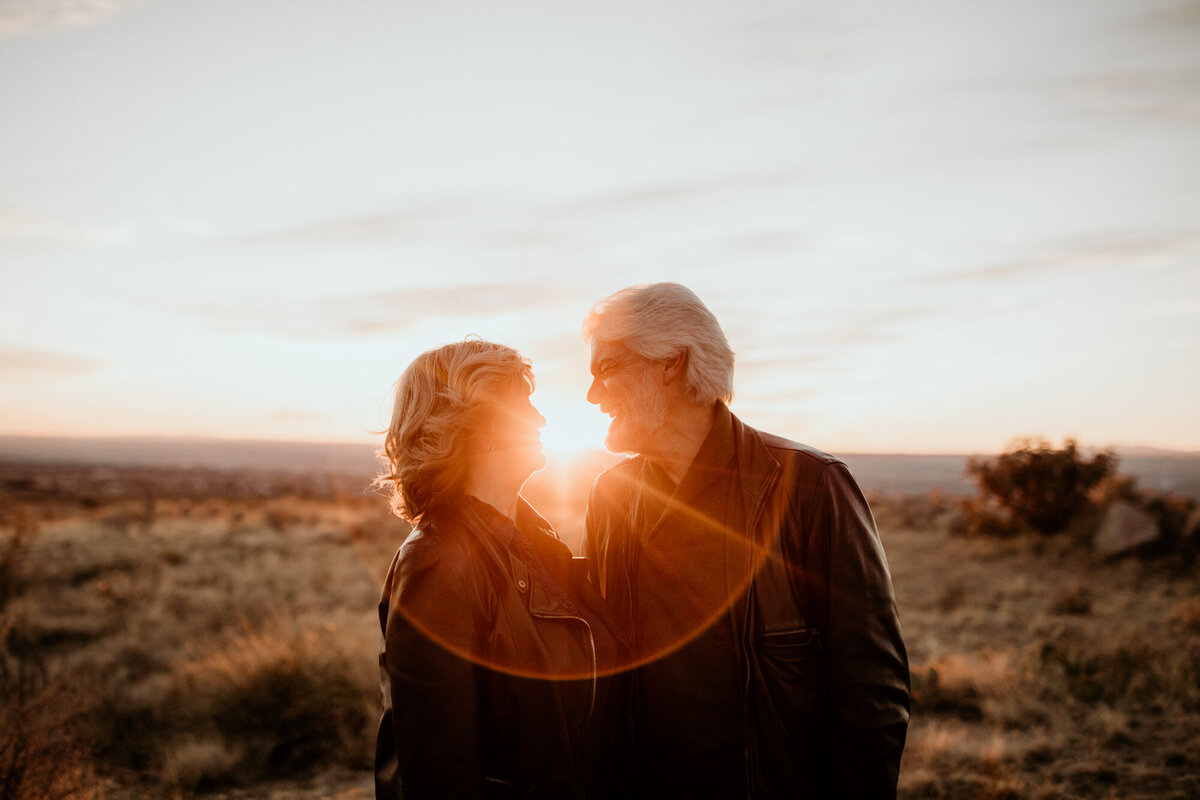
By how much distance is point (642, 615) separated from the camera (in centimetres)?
275

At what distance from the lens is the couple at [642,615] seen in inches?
84.4

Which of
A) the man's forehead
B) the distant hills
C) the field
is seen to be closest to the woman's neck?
the man's forehead

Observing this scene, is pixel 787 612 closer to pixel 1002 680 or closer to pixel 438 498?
pixel 438 498

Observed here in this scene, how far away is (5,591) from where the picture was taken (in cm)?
1010

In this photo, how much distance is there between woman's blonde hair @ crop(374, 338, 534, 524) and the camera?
2408 millimetres

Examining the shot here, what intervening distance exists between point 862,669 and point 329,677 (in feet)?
17.5

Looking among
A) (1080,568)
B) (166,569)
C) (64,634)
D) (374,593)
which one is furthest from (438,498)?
(1080,568)

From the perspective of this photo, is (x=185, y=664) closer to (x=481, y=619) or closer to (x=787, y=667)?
(x=481, y=619)

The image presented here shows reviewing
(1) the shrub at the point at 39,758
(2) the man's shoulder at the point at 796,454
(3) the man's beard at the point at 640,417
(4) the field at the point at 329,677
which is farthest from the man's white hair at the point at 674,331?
(1) the shrub at the point at 39,758

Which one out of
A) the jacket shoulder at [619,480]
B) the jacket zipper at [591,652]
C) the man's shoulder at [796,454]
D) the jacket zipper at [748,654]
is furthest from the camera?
the jacket shoulder at [619,480]

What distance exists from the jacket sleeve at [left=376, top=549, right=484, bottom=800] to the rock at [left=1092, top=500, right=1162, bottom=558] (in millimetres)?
14940

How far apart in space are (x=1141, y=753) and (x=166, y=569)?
533 inches

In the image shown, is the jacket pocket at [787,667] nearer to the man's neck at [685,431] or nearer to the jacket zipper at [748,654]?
the jacket zipper at [748,654]

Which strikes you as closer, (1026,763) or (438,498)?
(438,498)
